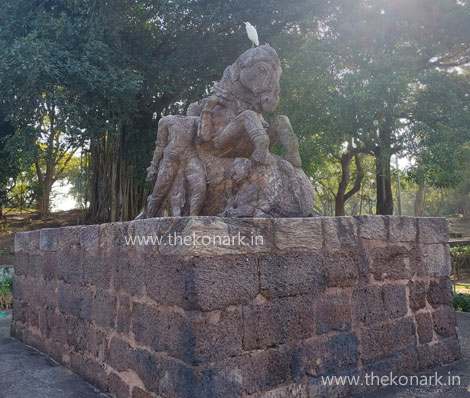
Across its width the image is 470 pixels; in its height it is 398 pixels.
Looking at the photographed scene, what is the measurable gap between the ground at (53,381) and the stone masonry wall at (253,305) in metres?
0.11

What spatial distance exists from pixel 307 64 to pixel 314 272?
7688 mm

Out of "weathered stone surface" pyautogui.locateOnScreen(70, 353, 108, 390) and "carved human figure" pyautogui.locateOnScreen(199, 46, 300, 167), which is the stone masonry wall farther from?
"carved human figure" pyautogui.locateOnScreen(199, 46, 300, 167)

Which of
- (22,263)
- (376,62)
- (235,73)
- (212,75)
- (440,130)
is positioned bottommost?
(22,263)

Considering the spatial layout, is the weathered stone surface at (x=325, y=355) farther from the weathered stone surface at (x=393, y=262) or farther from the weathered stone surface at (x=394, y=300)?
the weathered stone surface at (x=393, y=262)

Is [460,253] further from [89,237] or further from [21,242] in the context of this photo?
[89,237]

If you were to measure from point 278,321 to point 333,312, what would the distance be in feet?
1.58

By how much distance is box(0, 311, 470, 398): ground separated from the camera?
2.86m

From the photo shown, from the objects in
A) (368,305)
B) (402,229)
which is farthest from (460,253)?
(368,305)

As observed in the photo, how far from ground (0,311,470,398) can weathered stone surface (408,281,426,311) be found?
0.48 meters

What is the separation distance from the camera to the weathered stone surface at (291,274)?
8.45ft

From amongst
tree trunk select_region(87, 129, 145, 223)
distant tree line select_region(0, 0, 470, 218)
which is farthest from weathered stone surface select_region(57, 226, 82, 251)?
tree trunk select_region(87, 129, 145, 223)

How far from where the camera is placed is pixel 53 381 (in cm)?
330

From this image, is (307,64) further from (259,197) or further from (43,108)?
(259,197)

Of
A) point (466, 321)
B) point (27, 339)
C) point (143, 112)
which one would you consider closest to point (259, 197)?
point (27, 339)
